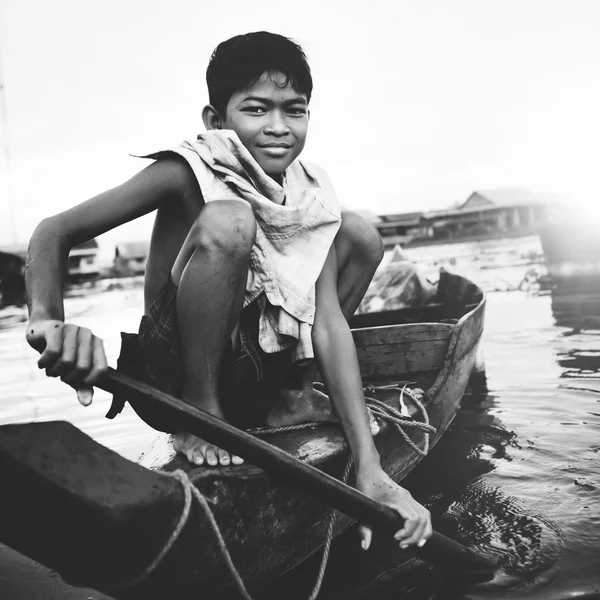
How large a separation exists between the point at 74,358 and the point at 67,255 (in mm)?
480

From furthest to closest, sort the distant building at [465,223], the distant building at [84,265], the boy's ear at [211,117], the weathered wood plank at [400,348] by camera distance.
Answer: the distant building at [465,223]
the distant building at [84,265]
the weathered wood plank at [400,348]
the boy's ear at [211,117]

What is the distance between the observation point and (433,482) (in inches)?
93.7

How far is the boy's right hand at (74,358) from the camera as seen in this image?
1044 mm

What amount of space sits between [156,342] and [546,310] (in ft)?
17.3

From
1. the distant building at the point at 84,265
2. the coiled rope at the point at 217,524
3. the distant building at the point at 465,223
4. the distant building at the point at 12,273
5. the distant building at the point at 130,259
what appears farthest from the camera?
the distant building at the point at 465,223

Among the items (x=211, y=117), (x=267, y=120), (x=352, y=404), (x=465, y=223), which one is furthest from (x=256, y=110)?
(x=465, y=223)

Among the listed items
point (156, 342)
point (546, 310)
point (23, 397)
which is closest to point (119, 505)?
point (156, 342)

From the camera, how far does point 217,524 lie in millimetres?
1224

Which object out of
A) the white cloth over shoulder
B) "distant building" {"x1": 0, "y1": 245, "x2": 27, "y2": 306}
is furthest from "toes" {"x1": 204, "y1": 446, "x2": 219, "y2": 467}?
"distant building" {"x1": 0, "y1": 245, "x2": 27, "y2": 306}

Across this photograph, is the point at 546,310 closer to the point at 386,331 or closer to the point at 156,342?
the point at 386,331

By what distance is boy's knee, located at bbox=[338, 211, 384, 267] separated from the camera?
1.98 meters

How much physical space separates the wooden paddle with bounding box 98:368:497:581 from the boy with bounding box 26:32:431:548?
0.31 feet

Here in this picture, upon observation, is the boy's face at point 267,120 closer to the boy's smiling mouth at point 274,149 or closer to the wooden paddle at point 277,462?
the boy's smiling mouth at point 274,149

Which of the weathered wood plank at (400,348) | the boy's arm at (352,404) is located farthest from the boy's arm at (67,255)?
the weathered wood plank at (400,348)
